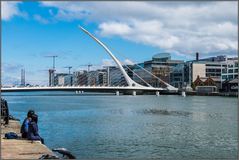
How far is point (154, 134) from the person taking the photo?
1995 centimetres

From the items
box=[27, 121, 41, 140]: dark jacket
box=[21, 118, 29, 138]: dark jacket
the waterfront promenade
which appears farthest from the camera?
box=[21, 118, 29, 138]: dark jacket

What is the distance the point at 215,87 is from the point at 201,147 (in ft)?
315

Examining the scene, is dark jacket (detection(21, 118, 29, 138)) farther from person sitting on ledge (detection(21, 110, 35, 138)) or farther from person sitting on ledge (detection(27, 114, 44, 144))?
person sitting on ledge (detection(27, 114, 44, 144))

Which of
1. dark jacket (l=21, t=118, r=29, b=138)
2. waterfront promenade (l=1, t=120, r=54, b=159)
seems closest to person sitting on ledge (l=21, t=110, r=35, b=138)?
dark jacket (l=21, t=118, r=29, b=138)

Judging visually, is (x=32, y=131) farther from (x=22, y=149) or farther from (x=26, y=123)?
(x=22, y=149)

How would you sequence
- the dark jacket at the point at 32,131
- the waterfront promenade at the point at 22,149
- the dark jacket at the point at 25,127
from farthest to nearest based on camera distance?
the dark jacket at the point at 25,127, the dark jacket at the point at 32,131, the waterfront promenade at the point at 22,149

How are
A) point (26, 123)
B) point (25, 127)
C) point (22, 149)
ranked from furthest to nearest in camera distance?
point (25, 127) → point (26, 123) → point (22, 149)

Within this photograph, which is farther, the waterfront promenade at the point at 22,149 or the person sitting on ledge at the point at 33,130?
the person sitting on ledge at the point at 33,130

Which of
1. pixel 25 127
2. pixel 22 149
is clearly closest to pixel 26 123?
pixel 25 127

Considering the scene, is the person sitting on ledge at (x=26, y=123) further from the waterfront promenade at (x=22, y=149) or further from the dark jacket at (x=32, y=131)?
the waterfront promenade at (x=22, y=149)

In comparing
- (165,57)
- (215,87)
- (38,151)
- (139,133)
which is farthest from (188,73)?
(38,151)

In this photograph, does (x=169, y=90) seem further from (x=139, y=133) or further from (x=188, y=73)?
(x=139, y=133)

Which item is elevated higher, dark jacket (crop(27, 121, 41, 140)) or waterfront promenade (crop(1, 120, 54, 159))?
dark jacket (crop(27, 121, 41, 140))

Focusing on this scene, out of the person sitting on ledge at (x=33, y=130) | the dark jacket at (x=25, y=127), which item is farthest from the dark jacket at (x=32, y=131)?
the dark jacket at (x=25, y=127)
